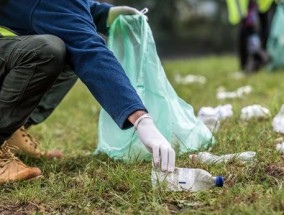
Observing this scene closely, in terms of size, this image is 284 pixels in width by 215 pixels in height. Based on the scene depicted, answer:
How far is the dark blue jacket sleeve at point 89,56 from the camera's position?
1739 mm

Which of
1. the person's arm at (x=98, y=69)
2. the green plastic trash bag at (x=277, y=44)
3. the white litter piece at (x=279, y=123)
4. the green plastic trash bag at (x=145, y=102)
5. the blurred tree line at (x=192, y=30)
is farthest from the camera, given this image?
the blurred tree line at (x=192, y=30)

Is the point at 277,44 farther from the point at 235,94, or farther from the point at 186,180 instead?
the point at 186,180

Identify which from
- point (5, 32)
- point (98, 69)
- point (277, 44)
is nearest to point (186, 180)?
point (98, 69)

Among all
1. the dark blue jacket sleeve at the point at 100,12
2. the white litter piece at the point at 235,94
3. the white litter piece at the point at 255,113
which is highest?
the dark blue jacket sleeve at the point at 100,12

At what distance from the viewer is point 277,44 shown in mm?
5633

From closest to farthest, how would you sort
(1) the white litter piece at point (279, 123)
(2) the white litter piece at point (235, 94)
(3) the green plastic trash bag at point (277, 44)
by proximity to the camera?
1. (1) the white litter piece at point (279, 123)
2. (2) the white litter piece at point (235, 94)
3. (3) the green plastic trash bag at point (277, 44)

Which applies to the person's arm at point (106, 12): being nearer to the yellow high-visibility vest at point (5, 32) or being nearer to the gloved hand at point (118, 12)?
the gloved hand at point (118, 12)

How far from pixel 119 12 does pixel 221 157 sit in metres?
0.76

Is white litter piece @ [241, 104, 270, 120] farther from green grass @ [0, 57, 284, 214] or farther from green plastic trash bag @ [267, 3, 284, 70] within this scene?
green plastic trash bag @ [267, 3, 284, 70]

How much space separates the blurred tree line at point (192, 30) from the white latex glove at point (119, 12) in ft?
28.4

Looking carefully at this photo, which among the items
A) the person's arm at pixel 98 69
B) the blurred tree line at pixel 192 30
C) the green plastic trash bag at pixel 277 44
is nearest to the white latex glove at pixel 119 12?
the person's arm at pixel 98 69

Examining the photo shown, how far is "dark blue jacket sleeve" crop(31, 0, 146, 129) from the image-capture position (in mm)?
1739

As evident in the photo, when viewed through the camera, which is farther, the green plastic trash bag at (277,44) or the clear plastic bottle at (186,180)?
the green plastic trash bag at (277,44)

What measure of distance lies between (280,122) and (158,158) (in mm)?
979
